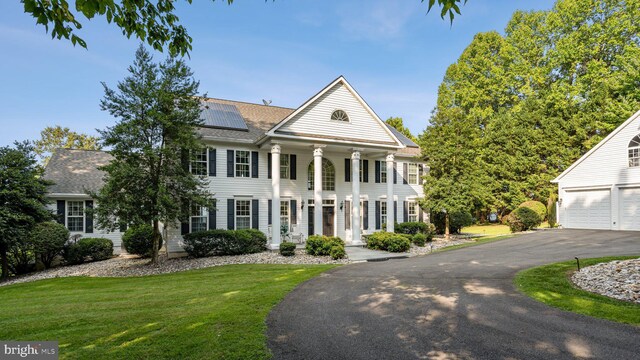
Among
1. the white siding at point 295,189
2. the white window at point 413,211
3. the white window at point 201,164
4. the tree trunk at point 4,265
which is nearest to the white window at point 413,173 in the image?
the white siding at point 295,189

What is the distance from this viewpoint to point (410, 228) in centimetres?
2059

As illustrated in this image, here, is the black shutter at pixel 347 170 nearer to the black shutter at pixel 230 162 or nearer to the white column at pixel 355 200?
the white column at pixel 355 200

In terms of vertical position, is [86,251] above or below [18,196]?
below

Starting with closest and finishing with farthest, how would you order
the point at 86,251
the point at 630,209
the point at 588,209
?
the point at 86,251 → the point at 630,209 → the point at 588,209

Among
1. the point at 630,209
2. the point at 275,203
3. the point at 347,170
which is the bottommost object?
the point at 630,209

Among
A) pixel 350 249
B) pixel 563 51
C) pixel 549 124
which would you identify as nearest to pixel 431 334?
pixel 350 249

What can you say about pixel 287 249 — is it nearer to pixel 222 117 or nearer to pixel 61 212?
pixel 222 117

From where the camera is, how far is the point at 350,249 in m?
17.2

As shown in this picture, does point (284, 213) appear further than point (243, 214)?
Yes

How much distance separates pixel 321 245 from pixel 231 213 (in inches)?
225

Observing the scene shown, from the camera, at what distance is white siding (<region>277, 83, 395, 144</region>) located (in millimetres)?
17609

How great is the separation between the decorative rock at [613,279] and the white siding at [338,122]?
39.4ft

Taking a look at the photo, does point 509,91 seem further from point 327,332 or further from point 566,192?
point 327,332

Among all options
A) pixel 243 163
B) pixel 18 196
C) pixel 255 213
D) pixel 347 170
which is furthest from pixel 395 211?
pixel 18 196
